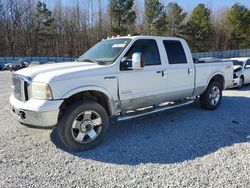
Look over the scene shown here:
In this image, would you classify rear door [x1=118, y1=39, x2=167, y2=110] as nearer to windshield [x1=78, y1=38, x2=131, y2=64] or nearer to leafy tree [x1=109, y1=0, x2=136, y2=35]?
windshield [x1=78, y1=38, x2=131, y2=64]

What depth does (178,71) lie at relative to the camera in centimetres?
629

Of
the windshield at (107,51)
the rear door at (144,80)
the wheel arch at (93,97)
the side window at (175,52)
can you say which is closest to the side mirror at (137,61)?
the rear door at (144,80)

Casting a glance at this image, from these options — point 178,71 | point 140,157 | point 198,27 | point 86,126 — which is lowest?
point 140,157

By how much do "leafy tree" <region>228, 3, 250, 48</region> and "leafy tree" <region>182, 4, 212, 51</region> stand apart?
23.7ft

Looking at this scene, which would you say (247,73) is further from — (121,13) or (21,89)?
(121,13)

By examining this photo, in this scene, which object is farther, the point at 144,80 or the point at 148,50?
the point at 148,50

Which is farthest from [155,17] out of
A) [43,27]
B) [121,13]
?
[43,27]

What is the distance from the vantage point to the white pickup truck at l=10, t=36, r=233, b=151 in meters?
4.41

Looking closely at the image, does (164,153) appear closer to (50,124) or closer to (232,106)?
(50,124)

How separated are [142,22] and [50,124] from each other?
5327 centimetres

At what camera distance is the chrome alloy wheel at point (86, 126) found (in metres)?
4.69

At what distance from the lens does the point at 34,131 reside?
5.71m

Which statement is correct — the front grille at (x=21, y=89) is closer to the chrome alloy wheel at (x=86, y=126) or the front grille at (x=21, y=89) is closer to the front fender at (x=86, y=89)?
the front fender at (x=86, y=89)

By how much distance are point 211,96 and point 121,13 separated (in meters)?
42.2
